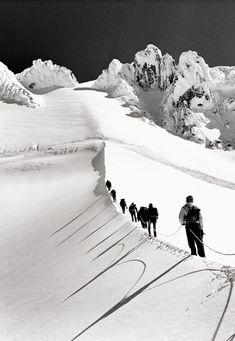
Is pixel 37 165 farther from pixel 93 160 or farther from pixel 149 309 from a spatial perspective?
pixel 149 309

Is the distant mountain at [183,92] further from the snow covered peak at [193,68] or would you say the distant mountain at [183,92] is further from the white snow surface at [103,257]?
the white snow surface at [103,257]

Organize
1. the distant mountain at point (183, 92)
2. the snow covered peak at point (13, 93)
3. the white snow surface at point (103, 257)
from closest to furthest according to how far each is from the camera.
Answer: the white snow surface at point (103, 257)
the snow covered peak at point (13, 93)
the distant mountain at point (183, 92)

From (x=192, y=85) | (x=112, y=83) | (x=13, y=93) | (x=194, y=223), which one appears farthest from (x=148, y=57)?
(x=194, y=223)

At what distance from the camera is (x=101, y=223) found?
20.0 meters

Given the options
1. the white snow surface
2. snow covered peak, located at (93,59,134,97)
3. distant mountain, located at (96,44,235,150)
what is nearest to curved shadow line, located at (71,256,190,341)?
the white snow surface

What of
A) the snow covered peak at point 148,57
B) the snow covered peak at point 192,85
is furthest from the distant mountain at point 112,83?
the snow covered peak at point 192,85

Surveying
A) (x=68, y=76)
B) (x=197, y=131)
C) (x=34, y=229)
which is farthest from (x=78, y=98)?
(x=34, y=229)

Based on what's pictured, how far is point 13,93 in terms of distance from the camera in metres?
112

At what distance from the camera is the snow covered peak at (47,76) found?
14062cm

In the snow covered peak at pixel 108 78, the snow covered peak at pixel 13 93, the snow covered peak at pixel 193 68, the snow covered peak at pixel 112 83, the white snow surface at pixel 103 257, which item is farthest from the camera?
the snow covered peak at pixel 193 68

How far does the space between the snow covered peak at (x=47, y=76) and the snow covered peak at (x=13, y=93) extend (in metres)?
22.3

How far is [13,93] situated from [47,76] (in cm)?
3432

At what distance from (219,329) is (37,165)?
143 ft

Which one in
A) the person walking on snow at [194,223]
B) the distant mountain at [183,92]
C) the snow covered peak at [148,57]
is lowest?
the distant mountain at [183,92]
